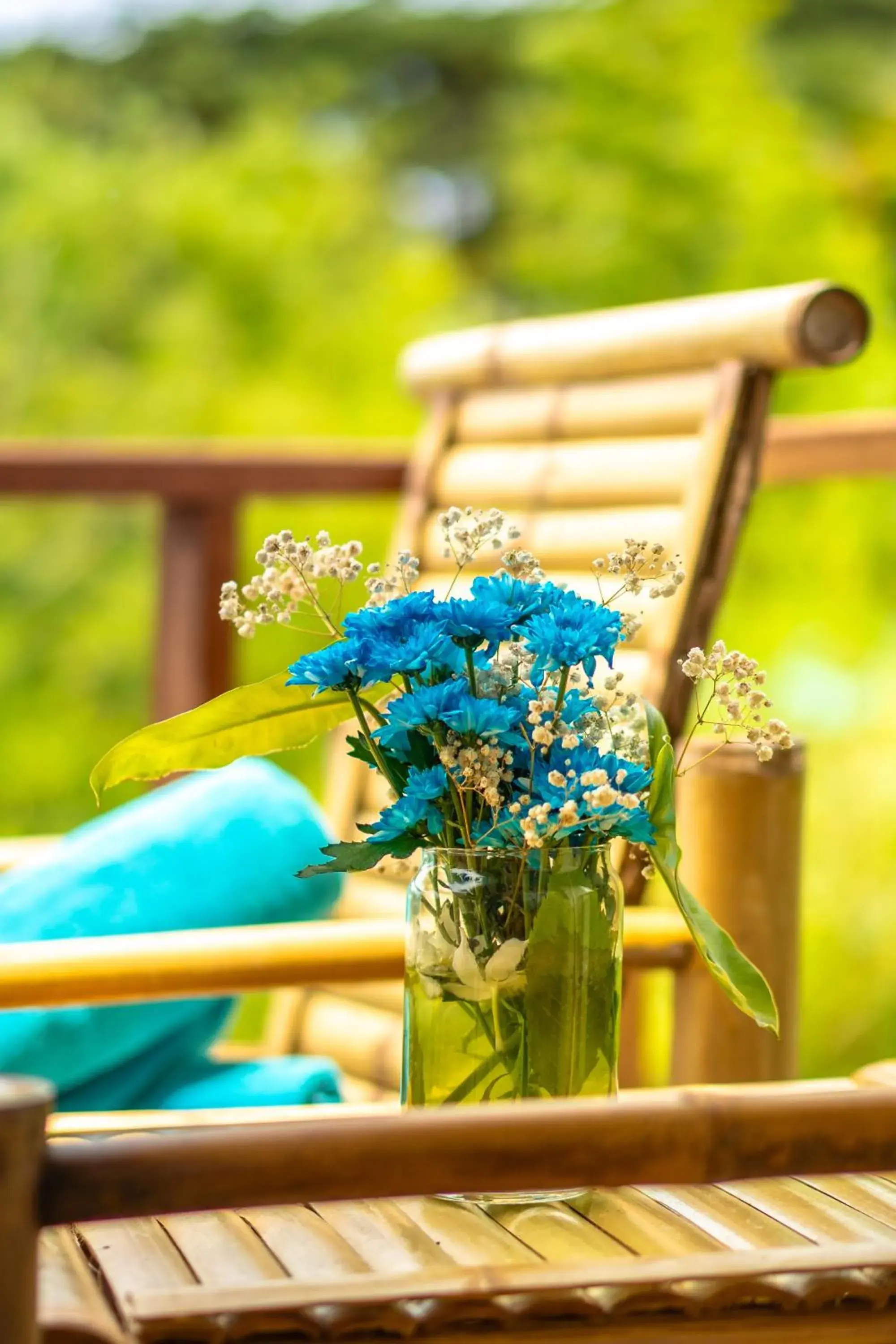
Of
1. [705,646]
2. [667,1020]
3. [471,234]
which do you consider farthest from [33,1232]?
[471,234]

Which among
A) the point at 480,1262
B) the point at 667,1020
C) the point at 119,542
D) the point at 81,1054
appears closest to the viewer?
the point at 480,1262

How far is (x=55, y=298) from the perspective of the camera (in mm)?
8469

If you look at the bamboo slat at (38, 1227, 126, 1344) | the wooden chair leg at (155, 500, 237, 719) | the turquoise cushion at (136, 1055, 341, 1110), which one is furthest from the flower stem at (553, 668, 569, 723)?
the wooden chair leg at (155, 500, 237, 719)

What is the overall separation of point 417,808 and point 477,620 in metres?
0.11

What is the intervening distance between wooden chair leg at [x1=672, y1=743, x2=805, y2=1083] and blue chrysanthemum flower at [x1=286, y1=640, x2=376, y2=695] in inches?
21.8

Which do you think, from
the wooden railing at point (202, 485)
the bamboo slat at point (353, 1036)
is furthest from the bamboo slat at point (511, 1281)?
the wooden railing at point (202, 485)

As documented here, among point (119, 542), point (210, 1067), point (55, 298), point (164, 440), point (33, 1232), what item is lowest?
point (210, 1067)

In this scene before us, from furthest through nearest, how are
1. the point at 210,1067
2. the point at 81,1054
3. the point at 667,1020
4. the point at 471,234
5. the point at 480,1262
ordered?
1. the point at 471,234
2. the point at 667,1020
3. the point at 210,1067
4. the point at 81,1054
5. the point at 480,1262

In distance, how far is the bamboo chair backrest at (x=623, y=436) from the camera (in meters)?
1.57

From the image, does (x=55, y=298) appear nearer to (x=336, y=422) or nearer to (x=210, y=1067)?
(x=336, y=422)

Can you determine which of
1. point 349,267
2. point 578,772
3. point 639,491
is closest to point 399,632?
point 578,772

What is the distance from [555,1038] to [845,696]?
506 centimetres

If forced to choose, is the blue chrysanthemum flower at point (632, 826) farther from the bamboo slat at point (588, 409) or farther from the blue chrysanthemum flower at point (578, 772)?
the bamboo slat at point (588, 409)

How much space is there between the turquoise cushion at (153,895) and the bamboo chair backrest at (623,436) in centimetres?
36
